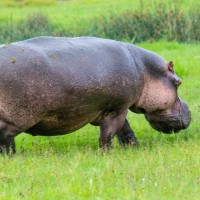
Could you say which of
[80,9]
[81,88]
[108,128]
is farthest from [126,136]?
[80,9]

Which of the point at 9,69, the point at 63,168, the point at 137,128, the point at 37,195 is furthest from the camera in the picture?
the point at 137,128

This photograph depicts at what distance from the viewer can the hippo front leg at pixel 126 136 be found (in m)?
8.45

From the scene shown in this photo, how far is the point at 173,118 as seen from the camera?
8.69 meters

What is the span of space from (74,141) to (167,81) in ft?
4.31

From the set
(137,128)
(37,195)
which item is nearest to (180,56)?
(137,128)

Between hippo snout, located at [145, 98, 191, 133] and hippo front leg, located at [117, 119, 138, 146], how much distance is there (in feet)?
1.19

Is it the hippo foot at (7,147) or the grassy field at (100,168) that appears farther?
the hippo foot at (7,147)

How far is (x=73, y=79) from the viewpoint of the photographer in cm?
723

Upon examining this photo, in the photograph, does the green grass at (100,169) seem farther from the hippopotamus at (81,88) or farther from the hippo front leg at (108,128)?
the hippopotamus at (81,88)

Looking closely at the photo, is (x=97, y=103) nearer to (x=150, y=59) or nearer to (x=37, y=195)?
(x=150, y=59)

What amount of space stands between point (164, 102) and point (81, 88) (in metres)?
1.55

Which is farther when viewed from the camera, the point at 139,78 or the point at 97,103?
the point at 139,78

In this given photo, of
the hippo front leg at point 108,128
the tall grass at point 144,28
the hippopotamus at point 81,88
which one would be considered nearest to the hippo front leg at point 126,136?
the hippopotamus at point 81,88

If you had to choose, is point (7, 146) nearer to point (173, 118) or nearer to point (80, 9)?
point (173, 118)
